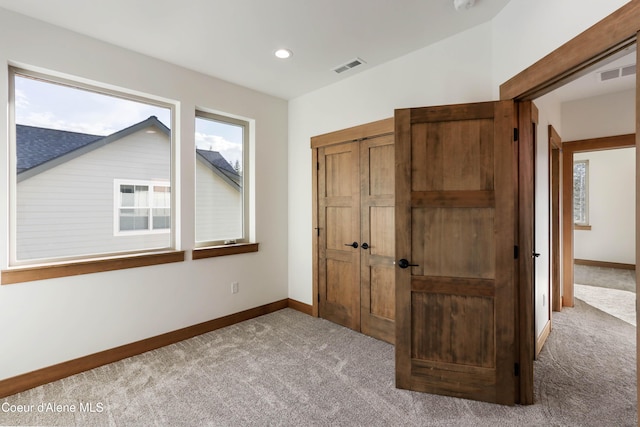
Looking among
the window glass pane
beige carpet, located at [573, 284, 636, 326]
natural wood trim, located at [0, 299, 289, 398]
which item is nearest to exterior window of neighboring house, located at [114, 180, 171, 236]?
the window glass pane

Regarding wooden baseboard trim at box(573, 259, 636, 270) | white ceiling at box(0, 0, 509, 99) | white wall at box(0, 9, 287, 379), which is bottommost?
wooden baseboard trim at box(573, 259, 636, 270)

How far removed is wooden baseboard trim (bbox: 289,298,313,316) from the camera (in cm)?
397

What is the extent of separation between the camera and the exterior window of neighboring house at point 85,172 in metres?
2.42

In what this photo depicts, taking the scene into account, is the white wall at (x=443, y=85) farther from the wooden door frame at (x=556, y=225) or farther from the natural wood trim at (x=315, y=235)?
the wooden door frame at (x=556, y=225)

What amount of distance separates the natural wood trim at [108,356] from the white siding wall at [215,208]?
3.21 feet

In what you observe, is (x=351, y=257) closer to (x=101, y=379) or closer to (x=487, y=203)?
(x=487, y=203)

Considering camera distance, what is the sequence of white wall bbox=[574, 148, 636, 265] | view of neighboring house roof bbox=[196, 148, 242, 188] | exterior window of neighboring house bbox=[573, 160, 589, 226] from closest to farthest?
view of neighboring house roof bbox=[196, 148, 242, 188] → white wall bbox=[574, 148, 636, 265] → exterior window of neighboring house bbox=[573, 160, 589, 226]

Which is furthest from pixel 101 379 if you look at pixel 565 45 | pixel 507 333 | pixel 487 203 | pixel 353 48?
pixel 565 45

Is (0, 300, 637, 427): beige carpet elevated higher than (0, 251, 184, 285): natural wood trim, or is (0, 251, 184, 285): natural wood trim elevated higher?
(0, 251, 184, 285): natural wood trim

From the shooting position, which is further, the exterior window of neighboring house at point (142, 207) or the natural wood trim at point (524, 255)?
the exterior window of neighboring house at point (142, 207)

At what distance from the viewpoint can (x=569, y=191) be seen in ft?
14.0

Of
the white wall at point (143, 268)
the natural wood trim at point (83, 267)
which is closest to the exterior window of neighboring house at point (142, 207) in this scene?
the white wall at point (143, 268)

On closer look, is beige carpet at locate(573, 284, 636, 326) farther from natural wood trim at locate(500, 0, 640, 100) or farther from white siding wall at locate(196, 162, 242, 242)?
white siding wall at locate(196, 162, 242, 242)

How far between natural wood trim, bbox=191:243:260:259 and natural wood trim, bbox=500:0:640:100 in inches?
120
